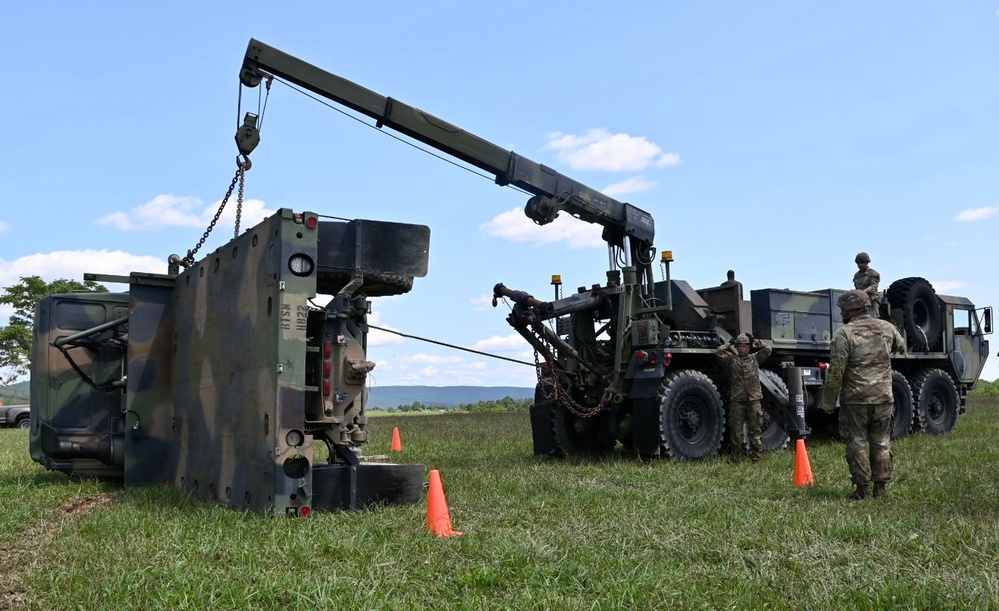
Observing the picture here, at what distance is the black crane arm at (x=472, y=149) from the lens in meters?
9.99

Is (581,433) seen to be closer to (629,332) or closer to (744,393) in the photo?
(629,332)

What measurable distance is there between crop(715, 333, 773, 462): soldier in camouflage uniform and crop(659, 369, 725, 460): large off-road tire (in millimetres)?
248

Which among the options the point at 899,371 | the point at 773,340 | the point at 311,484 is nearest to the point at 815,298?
the point at 773,340

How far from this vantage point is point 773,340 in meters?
13.1

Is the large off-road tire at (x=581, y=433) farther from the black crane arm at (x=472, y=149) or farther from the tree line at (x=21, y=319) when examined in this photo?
the tree line at (x=21, y=319)

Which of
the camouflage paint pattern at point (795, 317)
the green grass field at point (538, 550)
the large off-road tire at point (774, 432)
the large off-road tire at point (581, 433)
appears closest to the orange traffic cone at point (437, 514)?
the green grass field at point (538, 550)

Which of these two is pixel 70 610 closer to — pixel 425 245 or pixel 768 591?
pixel 768 591

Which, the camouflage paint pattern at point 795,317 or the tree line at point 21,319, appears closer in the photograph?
the camouflage paint pattern at point 795,317

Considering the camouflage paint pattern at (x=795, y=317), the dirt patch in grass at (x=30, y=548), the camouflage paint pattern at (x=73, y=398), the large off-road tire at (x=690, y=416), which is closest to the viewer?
the dirt patch in grass at (x=30, y=548)

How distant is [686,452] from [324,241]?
19.6 feet

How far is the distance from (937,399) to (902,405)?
153 centimetres

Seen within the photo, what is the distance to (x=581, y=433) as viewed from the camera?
12.7 metres

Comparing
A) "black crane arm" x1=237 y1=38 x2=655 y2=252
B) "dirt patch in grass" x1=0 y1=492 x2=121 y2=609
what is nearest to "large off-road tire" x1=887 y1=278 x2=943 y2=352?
"black crane arm" x1=237 y1=38 x2=655 y2=252

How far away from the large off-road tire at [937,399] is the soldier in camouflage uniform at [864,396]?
7927mm
